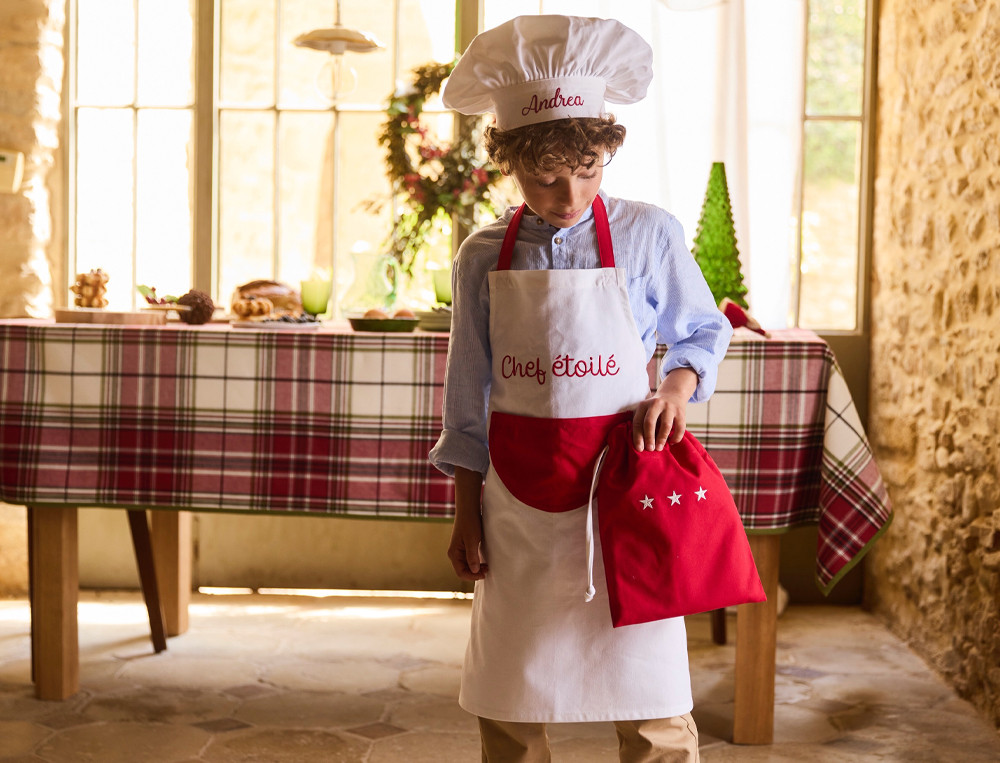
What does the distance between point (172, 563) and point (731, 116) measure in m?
2.21

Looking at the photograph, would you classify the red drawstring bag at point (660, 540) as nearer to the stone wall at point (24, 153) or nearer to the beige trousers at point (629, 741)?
the beige trousers at point (629, 741)

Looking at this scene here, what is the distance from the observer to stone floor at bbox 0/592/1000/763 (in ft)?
7.39

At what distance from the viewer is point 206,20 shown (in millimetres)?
3529

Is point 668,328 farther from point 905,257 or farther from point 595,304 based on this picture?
point 905,257

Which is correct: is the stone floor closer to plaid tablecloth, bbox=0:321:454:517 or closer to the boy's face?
plaid tablecloth, bbox=0:321:454:517

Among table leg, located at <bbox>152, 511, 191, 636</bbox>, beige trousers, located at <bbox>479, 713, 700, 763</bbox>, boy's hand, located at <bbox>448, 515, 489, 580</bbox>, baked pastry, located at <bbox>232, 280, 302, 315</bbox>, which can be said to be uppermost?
baked pastry, located at <bbox>232, 280, 302, 315</bbox>

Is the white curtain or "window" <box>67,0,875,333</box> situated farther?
"window" <box>67,0,875,333</box>

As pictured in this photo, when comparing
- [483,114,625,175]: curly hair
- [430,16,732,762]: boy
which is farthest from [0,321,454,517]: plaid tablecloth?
[483,114,625,175]: curly hair

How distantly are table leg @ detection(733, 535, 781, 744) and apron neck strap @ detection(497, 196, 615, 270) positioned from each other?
1049mm

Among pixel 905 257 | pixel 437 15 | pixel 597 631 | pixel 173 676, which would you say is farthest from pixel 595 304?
pixel 437 15

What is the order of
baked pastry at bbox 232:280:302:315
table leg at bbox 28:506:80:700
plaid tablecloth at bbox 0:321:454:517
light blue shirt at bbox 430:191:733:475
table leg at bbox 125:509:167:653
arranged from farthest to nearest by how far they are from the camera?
baked pastry at bbox 232:280:302:315 < table leg at bbox 125:509:167:653 < table leg at bbox 28:506:80:700 < plaid tablecloth at bbox 0:321:454:517 < light blue shirt at bbox 430:191:733:475

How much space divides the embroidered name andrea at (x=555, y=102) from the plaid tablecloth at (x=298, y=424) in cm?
97

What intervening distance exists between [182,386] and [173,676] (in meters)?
0.85

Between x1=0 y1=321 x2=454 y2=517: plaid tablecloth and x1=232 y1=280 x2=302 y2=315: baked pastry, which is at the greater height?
x1=232 y1=280 x2=302 y2=315: baked pastry
